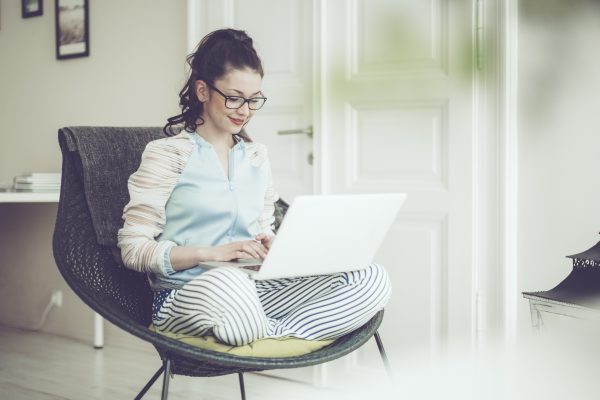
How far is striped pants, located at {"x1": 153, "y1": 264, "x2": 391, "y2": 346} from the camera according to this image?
134 cm

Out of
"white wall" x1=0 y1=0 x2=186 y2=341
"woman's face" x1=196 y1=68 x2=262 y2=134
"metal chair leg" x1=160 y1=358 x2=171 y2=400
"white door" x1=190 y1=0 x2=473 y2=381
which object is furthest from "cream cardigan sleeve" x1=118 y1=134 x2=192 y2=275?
"white wall" x1=0 y1=0 x2=186 y2=341

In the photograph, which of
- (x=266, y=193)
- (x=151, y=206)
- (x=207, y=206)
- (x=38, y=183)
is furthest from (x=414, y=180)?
(x=38, y=183)

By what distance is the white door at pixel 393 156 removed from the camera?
2.29 meters

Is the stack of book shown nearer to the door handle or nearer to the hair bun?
the door handle

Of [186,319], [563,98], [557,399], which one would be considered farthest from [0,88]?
[563,98]

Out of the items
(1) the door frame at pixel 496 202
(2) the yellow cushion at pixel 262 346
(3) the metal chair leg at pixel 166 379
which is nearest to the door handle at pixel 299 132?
(1) the door frame at pixel 496 202

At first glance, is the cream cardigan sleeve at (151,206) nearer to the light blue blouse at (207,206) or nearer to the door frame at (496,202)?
the light blue blouse at (207,206)

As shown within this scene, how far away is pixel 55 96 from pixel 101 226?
6.60 ft

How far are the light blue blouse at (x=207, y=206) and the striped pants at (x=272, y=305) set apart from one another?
148 millimetres

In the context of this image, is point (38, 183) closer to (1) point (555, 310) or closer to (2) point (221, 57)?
(2) point (221, 57)

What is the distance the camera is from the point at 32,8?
3.60 metres

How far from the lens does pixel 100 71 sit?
334 cm

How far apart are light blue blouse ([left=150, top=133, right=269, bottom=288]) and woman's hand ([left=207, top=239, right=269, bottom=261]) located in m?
0.10

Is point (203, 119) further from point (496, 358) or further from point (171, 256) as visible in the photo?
point (496, 358)
